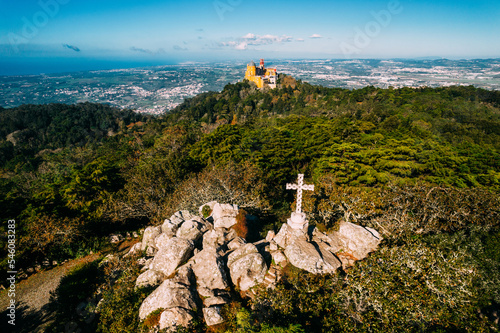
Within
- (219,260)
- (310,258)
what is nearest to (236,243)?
(219,260)

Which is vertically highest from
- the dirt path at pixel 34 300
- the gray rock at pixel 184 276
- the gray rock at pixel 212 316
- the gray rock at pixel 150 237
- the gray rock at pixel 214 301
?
the gray rock at pixel 184 276

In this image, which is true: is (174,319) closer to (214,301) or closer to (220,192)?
(214,301)

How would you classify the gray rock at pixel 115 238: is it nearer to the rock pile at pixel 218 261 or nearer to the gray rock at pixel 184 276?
the rock pile at pixel 218 261

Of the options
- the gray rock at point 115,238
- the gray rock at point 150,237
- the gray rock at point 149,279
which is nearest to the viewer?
the gray rock at point 149,279

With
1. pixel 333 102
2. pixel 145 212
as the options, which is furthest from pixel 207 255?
pixel 333 102

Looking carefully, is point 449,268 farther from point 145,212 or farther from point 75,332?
point 145,212

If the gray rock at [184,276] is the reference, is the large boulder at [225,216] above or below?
above

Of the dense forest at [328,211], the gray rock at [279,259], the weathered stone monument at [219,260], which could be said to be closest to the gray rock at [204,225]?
the weathered stone monument at [219,260]

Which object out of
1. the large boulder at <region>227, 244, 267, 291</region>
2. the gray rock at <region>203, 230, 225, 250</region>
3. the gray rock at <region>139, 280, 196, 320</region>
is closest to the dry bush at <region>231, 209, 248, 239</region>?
the gray rock at <region>203, 230, 225, 250</region>
